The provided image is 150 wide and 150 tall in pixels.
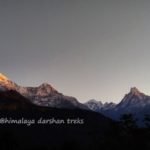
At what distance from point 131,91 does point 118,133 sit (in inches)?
735

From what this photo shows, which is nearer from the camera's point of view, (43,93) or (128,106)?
(43,93)

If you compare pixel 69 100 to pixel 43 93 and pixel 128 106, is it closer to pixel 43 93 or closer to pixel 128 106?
pixel 43 93

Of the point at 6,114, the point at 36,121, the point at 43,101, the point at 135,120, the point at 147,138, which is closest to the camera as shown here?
the point at 6,114

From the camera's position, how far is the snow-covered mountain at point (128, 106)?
200 feet

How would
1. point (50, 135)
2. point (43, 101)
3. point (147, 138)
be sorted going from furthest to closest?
point (50, 135) → point (147, 138) → point (43, 101)

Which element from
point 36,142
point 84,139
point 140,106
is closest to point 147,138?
point 140,106

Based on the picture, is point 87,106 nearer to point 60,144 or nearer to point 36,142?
point 60,144

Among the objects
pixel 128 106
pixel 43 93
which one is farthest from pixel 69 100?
pixel 128 106

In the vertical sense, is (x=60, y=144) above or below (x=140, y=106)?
below

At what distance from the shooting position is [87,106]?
62.4 meters

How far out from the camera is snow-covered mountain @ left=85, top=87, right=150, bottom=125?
2404 inches

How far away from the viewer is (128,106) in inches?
3000

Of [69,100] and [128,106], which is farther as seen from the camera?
[128,106]

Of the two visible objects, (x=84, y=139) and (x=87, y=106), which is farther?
(x=84, y=139)
